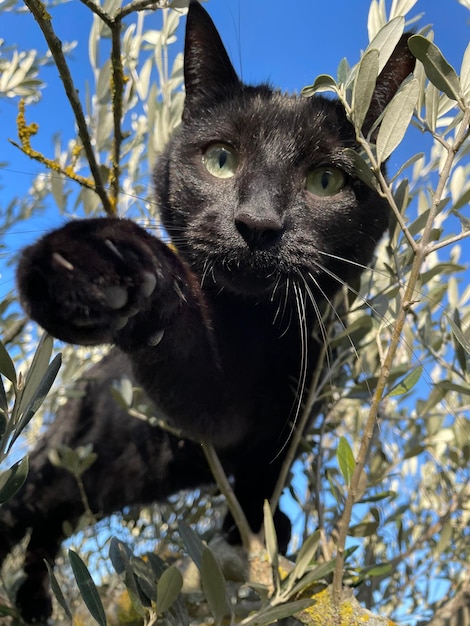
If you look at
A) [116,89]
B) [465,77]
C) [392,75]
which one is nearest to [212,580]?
[465,77]

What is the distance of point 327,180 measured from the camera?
1370 millimetres

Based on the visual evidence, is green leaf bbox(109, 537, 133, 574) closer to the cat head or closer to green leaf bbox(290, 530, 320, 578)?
green leaf bbox(290, 530, 320, 578)

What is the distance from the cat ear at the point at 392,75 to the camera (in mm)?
1406

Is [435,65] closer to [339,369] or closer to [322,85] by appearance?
[322,85]

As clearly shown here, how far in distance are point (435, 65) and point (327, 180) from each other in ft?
1.73

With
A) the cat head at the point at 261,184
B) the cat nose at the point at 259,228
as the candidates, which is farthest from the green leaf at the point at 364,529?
the cat nose at the point at 259,228

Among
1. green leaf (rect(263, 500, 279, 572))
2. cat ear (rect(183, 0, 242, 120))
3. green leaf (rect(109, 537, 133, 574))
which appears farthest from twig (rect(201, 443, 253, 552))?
cat ear (rect(183, 0, 242, 120))

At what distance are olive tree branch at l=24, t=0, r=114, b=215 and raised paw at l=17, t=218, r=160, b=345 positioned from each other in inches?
17.6

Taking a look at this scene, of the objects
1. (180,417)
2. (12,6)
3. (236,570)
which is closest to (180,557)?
(236,570)

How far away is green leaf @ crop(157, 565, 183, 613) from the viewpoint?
81cm

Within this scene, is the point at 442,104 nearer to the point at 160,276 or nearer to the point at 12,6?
the point at 160,276

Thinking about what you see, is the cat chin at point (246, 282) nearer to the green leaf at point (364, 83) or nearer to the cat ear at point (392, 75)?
the green leaf at point (364, 83)

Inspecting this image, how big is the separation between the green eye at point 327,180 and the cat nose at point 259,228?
0.85ft

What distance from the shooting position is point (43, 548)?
1.92m
